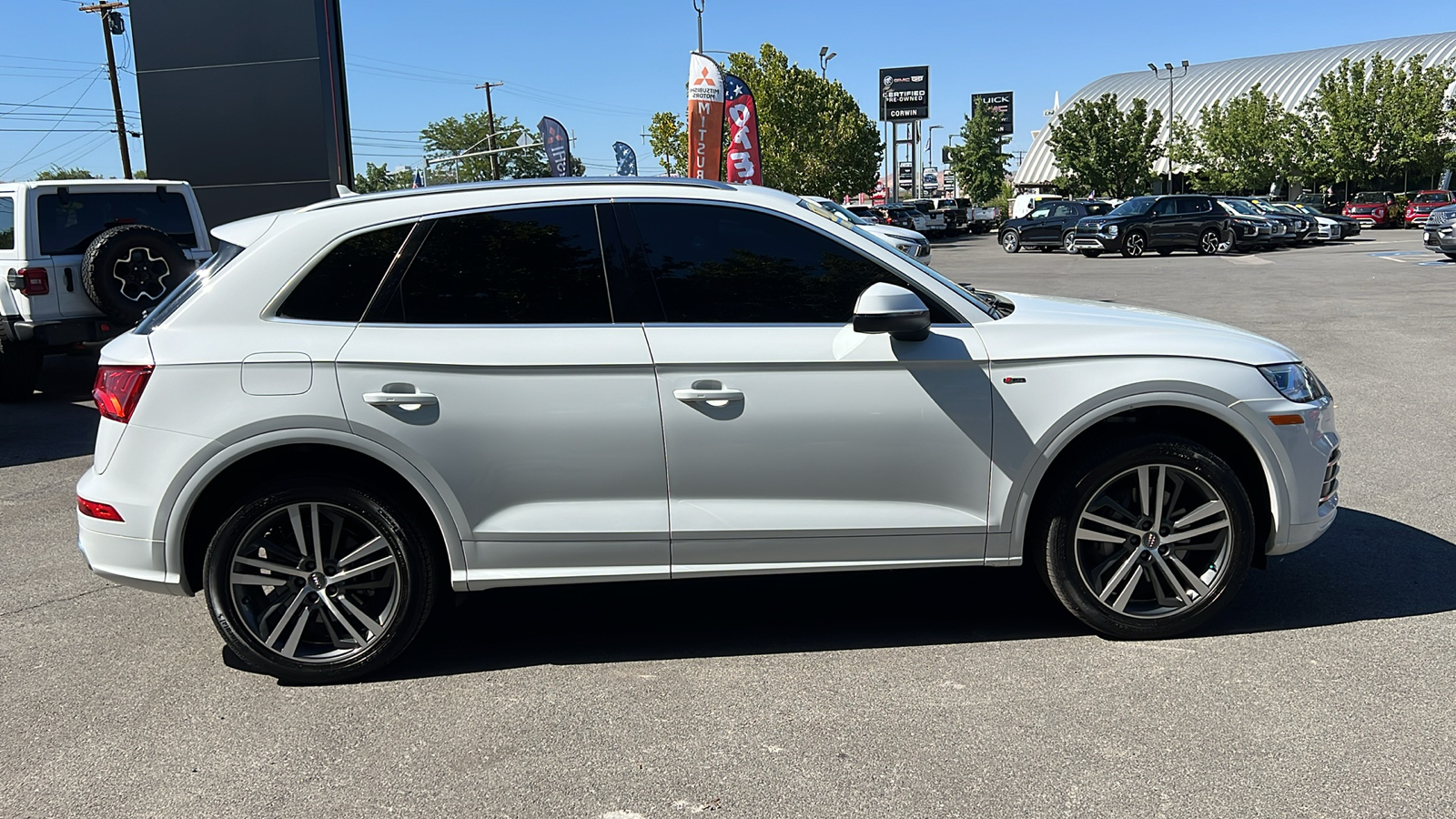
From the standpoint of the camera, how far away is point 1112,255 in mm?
33750

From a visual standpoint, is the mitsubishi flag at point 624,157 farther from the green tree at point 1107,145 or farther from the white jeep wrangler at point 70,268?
the green tree at point 1107,145

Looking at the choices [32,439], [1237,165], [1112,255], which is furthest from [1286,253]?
[1237,165]

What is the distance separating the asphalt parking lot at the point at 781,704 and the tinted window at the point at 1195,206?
27273 mm

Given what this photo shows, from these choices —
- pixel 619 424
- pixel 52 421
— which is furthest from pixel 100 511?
pixel 52 421

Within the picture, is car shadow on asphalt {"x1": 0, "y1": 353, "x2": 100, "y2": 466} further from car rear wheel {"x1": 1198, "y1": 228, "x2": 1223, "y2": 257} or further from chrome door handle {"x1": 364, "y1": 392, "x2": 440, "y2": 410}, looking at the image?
car rear wheel {"x1": 1198, "y1": 228, "x2": 1223, "y2": 257}

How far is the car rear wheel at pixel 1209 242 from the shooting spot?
100.0 ft

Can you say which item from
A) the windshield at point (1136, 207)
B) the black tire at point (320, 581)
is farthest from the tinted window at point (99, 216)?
the windshield at point (1136, 207)

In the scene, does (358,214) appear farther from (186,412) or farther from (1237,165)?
(1237,165)

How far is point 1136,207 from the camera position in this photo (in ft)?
104

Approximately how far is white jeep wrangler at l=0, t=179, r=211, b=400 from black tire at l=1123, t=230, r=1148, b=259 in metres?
26.6

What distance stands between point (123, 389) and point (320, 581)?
0.93m

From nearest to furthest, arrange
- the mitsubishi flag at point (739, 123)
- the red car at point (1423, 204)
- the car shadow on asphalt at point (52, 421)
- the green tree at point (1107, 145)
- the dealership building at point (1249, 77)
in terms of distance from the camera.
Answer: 1. the car shadow on asphalt at point (52, 421)
2. the mitsubishi flag at point (739, 123)
3. the red car at point (1423, 204)
4. the green tree at point (1107, 145)
5. the dealership building at point (1249, 77)

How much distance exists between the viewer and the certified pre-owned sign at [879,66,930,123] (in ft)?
Result: 322

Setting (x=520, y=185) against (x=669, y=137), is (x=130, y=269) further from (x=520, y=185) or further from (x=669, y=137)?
(x=669, y=137)
